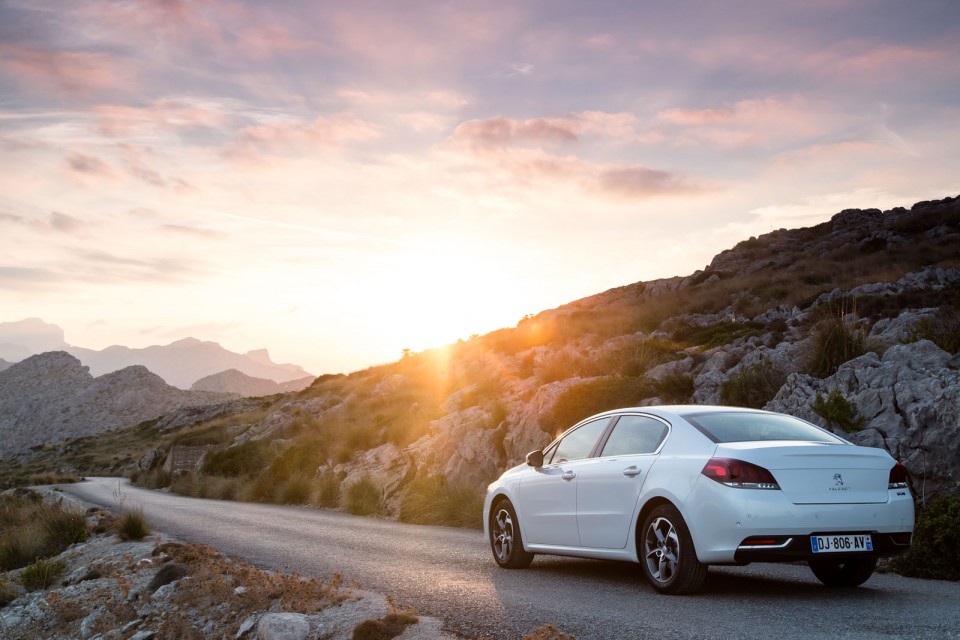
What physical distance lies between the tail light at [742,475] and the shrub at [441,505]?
1024cm

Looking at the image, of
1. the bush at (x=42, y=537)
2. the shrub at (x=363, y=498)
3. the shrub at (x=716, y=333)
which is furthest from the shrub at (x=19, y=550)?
the shrub at (x=716, y=333)

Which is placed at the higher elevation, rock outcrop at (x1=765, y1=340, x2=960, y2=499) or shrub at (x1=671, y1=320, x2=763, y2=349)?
shrub at (x1=671, y1=320, x2=763, y2=349)

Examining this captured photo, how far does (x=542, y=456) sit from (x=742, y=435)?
2.66 meters

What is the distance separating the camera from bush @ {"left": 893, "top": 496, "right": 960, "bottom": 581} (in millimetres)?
9352

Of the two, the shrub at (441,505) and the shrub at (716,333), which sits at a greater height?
the shrub at (716,333)

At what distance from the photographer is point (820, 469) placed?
7.23 meters

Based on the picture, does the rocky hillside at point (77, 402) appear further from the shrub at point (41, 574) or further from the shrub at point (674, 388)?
the shrub at point (674, 388)

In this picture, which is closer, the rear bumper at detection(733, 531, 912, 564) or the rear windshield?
the rear bumper at detection(733, 531, 912, 564)

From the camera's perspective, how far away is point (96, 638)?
9820 mm

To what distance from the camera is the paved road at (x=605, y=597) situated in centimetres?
629

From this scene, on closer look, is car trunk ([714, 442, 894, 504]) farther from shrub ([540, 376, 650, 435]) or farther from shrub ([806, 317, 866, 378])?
shrub ([540, 376, 650, 435])

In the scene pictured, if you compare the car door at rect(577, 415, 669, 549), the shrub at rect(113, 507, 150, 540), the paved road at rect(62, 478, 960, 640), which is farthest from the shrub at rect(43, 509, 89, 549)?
the car door at rect(577, 415, 669, 549)

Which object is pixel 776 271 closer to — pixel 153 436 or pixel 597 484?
pixel 597 484

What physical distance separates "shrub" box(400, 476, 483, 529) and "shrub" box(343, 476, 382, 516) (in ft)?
4.40
